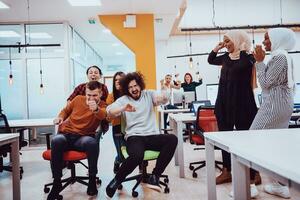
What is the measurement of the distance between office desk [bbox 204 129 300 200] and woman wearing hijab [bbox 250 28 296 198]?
2.23ft

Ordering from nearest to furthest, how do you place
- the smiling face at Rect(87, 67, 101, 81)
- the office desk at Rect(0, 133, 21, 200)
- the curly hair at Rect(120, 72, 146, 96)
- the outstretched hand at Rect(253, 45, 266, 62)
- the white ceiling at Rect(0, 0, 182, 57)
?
the outstretched hand at Rect(253, 45, 266, 62) < the office desk at Rect(0, 133, 21, 200) < the curly hair at Rect(120, 72, 146, 96) < the smiling face at Rect(87, 67, 101, 81) < the white ceiling at Rect(0, 0, 182, 57)

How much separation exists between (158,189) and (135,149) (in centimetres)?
48

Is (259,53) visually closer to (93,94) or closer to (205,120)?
(205,120)

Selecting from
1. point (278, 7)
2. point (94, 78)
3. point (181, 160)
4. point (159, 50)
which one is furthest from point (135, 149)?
point (278, 7)

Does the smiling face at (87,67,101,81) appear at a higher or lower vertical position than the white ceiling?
lower

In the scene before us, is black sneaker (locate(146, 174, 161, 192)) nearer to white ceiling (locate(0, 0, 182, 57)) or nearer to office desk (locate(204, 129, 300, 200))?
office desk (locate(204, 129, 300, 200))

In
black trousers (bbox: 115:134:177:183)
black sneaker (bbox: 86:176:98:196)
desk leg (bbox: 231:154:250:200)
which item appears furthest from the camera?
black sneaker (bbox: 86:176:98:196)

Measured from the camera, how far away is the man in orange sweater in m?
2.89

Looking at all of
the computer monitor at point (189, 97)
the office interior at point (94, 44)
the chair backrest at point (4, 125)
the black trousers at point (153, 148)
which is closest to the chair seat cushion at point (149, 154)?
the black trousers at point (153, 148)

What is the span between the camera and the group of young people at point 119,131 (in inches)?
112

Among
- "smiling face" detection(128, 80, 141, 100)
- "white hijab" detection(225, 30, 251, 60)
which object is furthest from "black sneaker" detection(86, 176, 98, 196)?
"white hijab" detection(225, 30, 251, 60)

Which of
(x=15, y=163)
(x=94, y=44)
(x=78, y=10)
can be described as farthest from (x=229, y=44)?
(x=94, y=44)

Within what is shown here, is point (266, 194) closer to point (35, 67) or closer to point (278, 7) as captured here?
point (35, 67)

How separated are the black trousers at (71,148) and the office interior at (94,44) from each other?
0.36 meters
